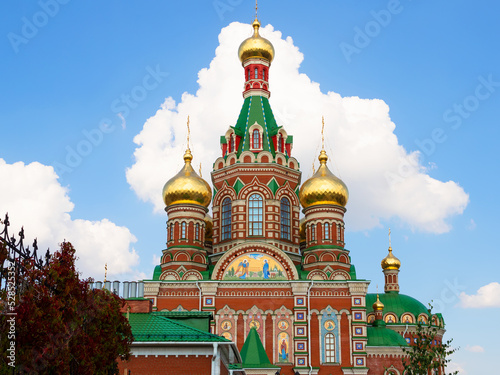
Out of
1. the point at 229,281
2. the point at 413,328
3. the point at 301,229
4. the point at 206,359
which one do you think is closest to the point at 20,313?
the point at 206,359

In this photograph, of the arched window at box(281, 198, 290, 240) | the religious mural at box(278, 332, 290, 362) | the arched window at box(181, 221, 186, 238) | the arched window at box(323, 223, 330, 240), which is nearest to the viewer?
the religious mural at box(278, 332, 290, 362)

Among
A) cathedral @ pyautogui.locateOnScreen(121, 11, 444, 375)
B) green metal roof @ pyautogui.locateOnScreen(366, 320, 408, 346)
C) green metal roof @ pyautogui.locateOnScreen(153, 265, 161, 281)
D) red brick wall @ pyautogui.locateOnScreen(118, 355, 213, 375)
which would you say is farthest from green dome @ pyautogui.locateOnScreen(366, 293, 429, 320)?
red brick wall @ pyautogui.locateOnScreen(118, 355, 213, 375)

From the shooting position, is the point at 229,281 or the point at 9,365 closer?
the point at 9,365

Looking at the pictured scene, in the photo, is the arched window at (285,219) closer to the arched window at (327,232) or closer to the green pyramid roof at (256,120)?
the arched window at (327,232)

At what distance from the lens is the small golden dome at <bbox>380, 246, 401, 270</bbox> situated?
157 ft

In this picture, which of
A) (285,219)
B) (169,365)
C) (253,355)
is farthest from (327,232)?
(169,365)

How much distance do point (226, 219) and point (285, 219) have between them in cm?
322

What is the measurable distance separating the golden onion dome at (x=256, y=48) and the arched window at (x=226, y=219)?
9063mm

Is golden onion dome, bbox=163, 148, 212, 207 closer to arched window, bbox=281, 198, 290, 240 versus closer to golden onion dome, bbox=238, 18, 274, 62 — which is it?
arched window, bbox=281, 198, 290, 240

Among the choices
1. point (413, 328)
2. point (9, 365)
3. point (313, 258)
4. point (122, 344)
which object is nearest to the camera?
point (9, 365)

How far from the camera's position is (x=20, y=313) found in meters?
11.1

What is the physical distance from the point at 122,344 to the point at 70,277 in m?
2.16

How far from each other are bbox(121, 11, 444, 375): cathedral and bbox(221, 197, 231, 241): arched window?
0.20ft

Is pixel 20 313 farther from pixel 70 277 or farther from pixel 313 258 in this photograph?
pixel 313 258
